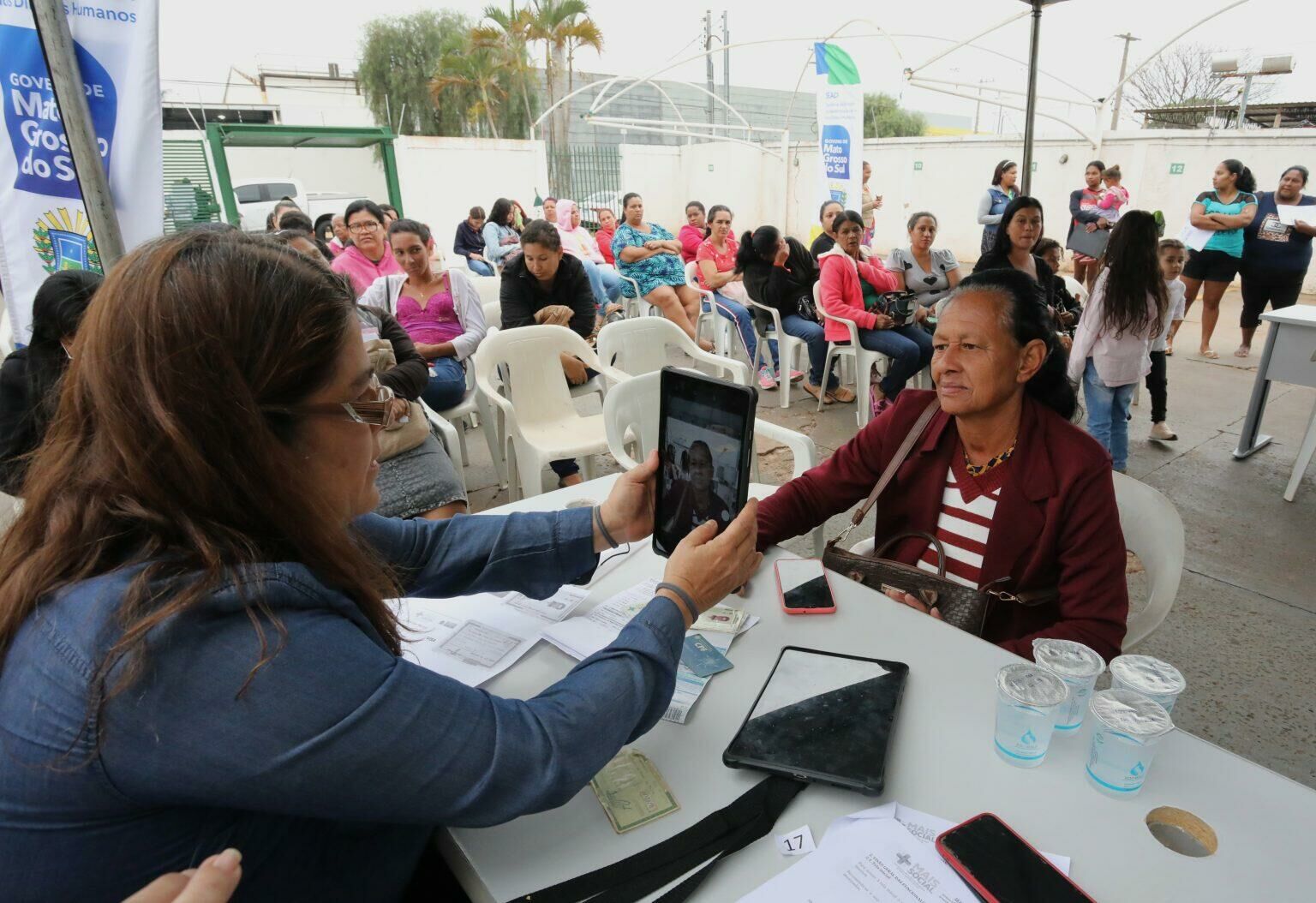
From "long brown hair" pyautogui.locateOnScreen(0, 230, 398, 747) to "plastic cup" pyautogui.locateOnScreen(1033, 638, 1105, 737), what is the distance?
1.08m

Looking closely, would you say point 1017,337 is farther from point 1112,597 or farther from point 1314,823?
point 1314,823

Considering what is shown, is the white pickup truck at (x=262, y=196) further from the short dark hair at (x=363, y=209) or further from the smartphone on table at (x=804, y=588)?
the smartphone on table at (x=804, y=588)

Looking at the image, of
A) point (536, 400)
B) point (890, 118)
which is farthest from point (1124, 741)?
point (890, 118)

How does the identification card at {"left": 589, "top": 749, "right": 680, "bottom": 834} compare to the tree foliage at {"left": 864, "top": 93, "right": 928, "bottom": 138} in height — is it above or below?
below

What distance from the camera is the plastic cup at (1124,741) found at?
0.96m

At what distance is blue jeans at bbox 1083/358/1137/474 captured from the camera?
3.92 meters

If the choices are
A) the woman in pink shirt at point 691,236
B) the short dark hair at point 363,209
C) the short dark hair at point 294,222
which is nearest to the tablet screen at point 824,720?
the short dark hair at point 363,209

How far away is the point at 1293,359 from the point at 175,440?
5.15 metres

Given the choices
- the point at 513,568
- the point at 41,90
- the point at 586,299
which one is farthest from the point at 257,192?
the point at 513,568

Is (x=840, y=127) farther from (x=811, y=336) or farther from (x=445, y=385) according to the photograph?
(x=445, y=385)

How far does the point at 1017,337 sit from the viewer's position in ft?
5.65

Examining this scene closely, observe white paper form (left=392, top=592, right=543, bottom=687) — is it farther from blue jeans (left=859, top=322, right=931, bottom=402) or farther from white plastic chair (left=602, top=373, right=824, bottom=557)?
blue jeans (left=859, top=322, right=931, bottom=402)

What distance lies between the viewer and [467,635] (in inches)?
55.6

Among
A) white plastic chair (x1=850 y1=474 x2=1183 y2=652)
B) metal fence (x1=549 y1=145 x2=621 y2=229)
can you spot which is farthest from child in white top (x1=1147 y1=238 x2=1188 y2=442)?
metal fence (x1=549 y1=145 x2=621 y2=229)
